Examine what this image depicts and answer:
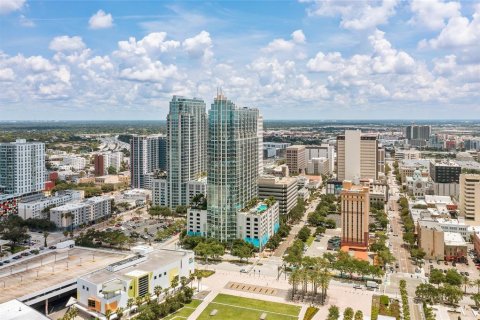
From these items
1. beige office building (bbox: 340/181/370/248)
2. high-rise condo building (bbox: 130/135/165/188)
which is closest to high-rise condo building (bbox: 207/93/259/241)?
beige office building (bbox: 340/181/370/248)

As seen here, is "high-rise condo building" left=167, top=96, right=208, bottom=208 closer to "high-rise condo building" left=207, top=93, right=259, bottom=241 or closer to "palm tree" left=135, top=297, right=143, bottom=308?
"high-rise condo building" left=207, top=93, right=259, bottom=241

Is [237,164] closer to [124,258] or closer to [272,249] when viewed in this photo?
[272,249]

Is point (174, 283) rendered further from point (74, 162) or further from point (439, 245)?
point (74, 162)

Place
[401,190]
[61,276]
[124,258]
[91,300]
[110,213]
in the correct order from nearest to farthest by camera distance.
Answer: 1. [91,300]
2. [61,276]
3. [124,258]
4. [110,213]
5. [401,190]

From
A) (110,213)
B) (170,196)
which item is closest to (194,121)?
(170,196)

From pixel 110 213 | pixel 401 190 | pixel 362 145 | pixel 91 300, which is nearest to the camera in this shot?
pixel 91 300

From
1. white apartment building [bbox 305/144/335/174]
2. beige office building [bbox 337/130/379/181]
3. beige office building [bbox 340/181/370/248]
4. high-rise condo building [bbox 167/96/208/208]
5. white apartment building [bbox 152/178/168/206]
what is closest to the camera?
beige office building [bbox 340/181/370/248]

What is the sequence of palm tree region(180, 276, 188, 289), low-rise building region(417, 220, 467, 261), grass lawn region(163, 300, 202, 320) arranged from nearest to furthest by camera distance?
grass lawn region(163, 300, 202, 320)
palm tree region(180, 276, 188, 289)
low-rise building region(417, 220, 467, 261)
